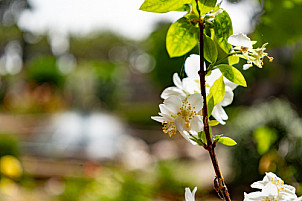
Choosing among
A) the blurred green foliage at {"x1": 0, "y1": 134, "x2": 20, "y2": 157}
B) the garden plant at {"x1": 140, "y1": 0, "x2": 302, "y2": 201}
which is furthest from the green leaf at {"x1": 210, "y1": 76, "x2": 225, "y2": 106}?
the blurred green foliage at {"x1": 0, "y1": 134, "x2": 20, "y2": 157}

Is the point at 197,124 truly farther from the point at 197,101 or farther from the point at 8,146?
the point at 8,146

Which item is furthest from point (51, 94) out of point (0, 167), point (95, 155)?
point (0, 167)

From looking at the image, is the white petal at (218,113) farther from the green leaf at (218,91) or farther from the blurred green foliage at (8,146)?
the blurred green foliage at (8,146)

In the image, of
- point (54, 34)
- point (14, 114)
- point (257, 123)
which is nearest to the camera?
point (257, 123)

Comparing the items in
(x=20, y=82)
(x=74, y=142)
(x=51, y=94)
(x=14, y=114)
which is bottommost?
(x=74, y=142)

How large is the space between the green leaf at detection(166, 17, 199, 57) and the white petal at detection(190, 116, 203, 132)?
48 mm

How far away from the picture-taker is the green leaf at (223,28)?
21cm

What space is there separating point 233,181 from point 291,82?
276 cm

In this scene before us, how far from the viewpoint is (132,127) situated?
18.8 ft

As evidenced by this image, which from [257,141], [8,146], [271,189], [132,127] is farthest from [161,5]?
[132,127]

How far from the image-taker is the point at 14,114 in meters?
5.48

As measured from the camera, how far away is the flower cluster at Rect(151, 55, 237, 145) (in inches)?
8.5

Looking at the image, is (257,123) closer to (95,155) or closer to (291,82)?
(95,155)

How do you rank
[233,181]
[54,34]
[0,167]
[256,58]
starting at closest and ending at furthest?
[256,58] → [233,181] → [0,167] → [54,34]
